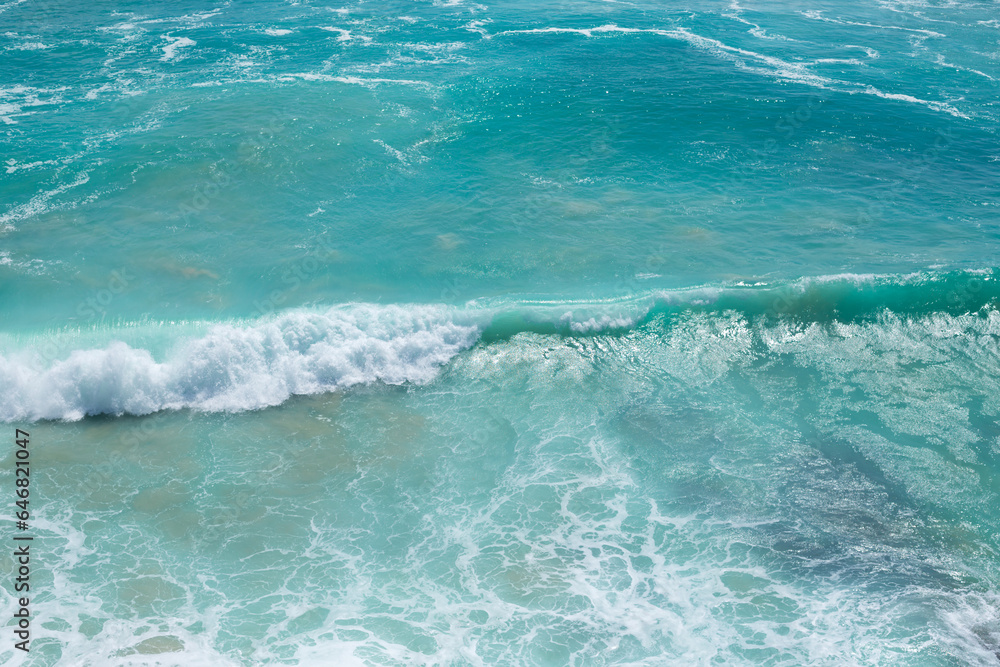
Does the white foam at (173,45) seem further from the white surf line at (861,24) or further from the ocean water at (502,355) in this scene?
the white surf line at (861,24)

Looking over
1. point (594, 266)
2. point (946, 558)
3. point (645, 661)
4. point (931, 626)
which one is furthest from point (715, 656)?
point (594, 266)

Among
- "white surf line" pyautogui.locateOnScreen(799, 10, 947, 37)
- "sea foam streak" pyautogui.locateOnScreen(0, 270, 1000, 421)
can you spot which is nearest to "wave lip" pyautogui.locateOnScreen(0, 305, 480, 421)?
"sea foam streak" pyautogui.locateOnScreen(0, 270, 1000, 421)

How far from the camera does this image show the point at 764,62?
55.2m

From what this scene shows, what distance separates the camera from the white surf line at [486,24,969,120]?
50.4 m

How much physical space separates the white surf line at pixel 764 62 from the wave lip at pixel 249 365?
1355 inches

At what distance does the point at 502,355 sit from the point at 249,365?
423 inches

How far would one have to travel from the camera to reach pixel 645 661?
2183 centimetres

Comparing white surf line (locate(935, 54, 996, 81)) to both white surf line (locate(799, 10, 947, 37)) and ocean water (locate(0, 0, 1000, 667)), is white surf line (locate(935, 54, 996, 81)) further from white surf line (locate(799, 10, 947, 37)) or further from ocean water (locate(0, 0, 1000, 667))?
white surf line (locate(799, 10, 947, 37))

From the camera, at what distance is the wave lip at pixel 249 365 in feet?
97.9

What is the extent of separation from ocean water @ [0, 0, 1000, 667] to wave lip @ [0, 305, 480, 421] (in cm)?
16

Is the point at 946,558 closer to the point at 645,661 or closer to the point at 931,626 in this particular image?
the point at 931,626

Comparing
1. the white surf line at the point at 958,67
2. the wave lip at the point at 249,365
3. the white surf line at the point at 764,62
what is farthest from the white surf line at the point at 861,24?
the wave lip at the point at 249,365

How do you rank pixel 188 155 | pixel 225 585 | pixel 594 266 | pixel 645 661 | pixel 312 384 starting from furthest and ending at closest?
pixel 188 155 < pixel 594 266 < pixel 312 384 < pixel 225 585 < pixel 645 661

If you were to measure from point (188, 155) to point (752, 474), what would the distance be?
118 ft
